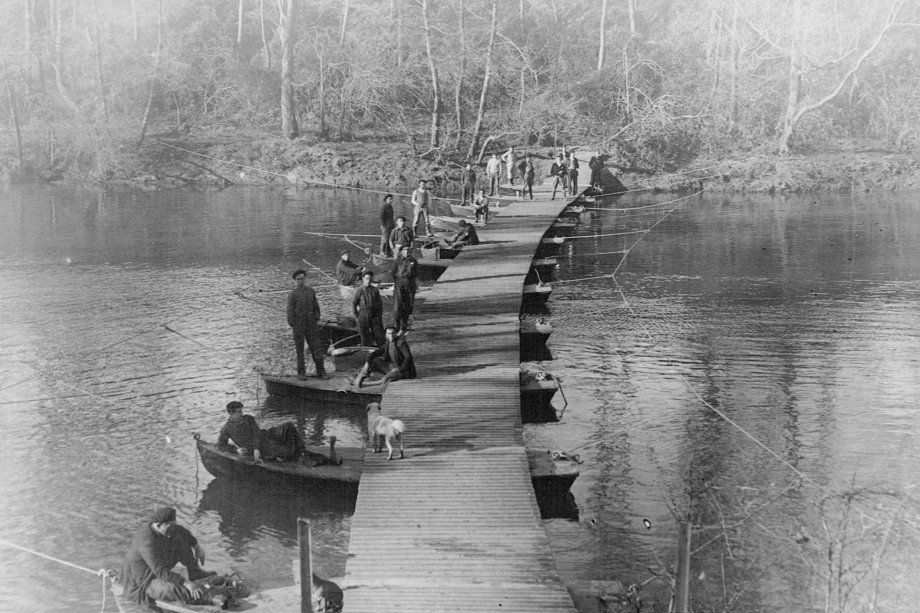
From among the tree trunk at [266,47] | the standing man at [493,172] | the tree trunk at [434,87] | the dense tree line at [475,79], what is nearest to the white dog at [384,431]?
the standing man at [493,172]

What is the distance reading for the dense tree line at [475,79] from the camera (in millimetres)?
56344

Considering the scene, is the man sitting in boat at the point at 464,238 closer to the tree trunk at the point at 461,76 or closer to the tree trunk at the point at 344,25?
the tree trunk at the point at 461,76

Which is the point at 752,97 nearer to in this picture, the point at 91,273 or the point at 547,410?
the point at 91,273

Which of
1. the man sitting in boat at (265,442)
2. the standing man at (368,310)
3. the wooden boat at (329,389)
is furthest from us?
the standing man at (368,310)

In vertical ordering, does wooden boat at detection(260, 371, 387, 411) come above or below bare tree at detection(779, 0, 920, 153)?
below

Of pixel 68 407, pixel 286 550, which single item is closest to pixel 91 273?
pixel 68 407

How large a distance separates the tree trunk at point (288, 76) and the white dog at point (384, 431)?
4506 centimetres

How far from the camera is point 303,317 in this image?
62.9 feet

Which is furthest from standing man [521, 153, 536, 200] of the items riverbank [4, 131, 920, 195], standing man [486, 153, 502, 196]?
riverbank [4, 131, 920, 195]

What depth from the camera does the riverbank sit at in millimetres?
53812

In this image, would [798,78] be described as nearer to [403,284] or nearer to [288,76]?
[288,76]

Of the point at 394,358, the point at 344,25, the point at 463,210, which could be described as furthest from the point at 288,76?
the point at 394,358

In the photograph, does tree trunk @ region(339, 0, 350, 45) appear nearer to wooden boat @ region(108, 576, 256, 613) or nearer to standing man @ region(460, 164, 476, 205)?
standing man @ region(460, 164, 476, 205)

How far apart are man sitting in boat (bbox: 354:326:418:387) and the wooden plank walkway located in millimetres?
259
